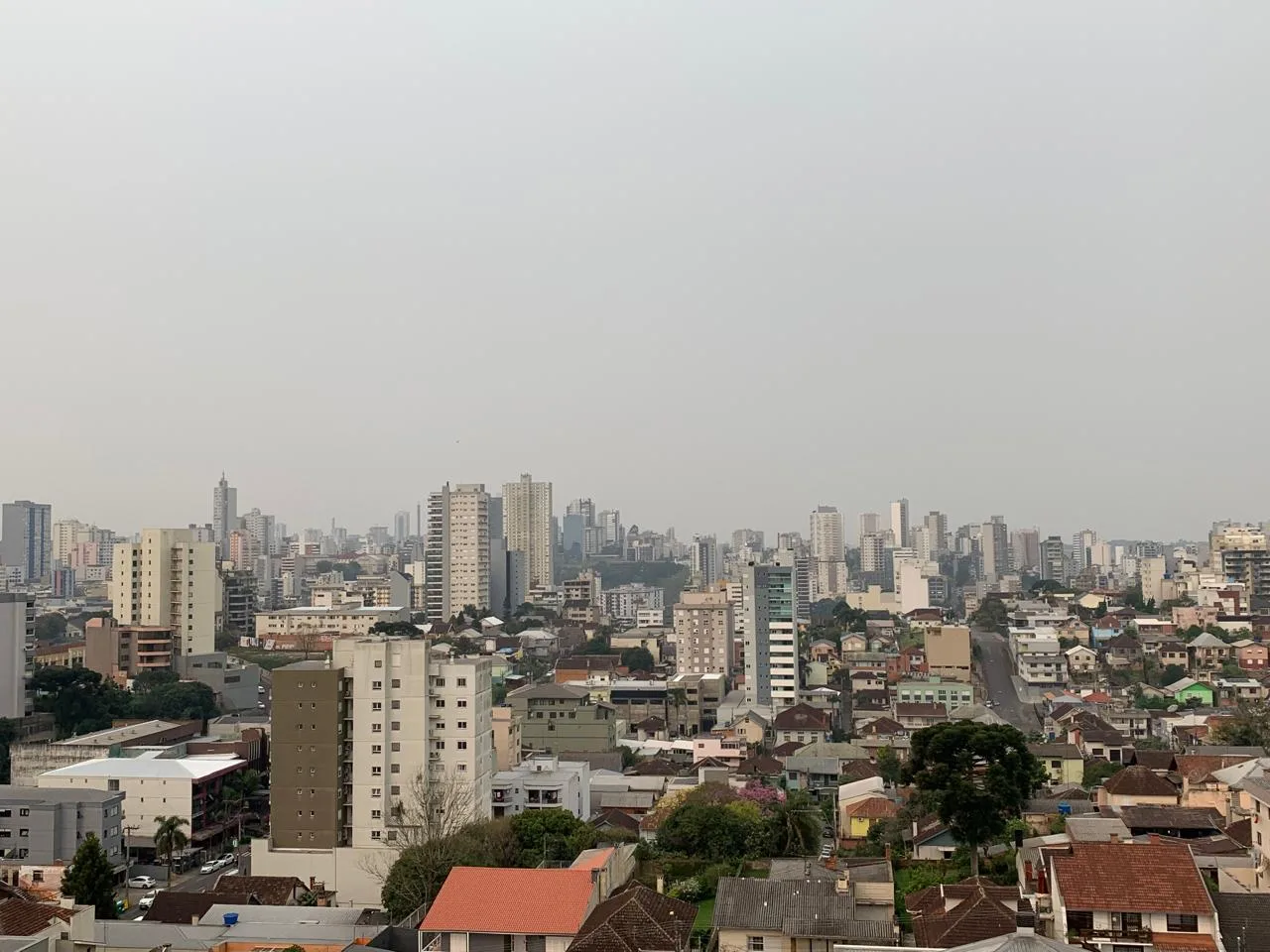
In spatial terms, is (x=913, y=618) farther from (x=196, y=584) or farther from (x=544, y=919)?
(x=544, y=919)

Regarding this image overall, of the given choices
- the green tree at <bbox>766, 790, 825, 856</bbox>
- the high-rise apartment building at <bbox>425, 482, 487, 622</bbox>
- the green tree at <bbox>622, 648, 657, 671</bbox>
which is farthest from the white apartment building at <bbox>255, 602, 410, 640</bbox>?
the green tree at <bbox>766, 790, 825, 856</bbox>

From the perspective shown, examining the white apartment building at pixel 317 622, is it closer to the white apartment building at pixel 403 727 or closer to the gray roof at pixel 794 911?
the white apartment building at pixel 403 727

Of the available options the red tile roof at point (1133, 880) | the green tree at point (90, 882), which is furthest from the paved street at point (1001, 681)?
the green tree at point (90, 882)

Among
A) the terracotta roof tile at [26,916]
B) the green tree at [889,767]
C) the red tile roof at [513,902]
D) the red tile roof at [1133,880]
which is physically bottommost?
the green tree at [889,767]

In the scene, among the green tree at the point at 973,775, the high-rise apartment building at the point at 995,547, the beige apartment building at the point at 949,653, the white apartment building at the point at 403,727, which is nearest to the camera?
the green tree at the point at 973,775

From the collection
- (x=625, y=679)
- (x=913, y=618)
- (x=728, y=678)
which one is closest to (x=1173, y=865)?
(x=625, y=679)

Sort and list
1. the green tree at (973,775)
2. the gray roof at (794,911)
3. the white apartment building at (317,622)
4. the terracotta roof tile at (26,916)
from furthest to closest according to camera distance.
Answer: the white apartment building at (317,622), the green tree at (973,775), the gray roof at (794,911), the terracotta roof tile at (26,916)

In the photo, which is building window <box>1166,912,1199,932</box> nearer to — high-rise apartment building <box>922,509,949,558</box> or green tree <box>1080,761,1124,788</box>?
green tree <box>1080,761,1124,788</box>

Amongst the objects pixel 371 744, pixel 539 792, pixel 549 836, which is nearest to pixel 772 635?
pixel 539 792
